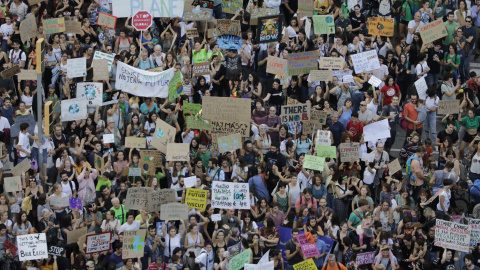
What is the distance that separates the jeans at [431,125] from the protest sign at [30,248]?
27.8 ft

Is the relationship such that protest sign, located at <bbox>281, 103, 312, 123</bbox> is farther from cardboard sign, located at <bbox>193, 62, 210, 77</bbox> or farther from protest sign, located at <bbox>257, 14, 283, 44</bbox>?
protest sign, located at <bbox>257, 14, 283, 44</bbox>

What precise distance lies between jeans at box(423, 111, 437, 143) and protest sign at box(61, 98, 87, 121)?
22.8 feet

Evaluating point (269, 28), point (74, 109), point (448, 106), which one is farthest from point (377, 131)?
point (74, 109)

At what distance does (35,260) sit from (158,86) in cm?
542

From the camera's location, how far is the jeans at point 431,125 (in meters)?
24.5

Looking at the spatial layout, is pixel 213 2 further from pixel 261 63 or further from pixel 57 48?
pixel 57 48

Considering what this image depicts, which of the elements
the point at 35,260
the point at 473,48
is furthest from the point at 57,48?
the point at 473,48

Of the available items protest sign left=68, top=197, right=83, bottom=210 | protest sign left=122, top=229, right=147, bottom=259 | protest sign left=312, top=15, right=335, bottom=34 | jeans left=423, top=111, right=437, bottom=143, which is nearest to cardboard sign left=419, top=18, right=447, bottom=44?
protest sign left=312, top=15, right=335, bottom=34

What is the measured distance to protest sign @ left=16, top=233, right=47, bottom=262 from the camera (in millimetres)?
20531

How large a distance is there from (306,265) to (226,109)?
13.9ft

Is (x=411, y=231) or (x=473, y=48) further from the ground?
(x=473, y=48)

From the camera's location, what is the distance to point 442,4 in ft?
88.7

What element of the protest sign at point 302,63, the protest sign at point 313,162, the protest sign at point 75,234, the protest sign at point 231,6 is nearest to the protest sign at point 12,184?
the protest sign at point 75,234

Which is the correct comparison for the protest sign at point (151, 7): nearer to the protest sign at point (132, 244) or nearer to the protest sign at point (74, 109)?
the protest sign at point (74, 109)
